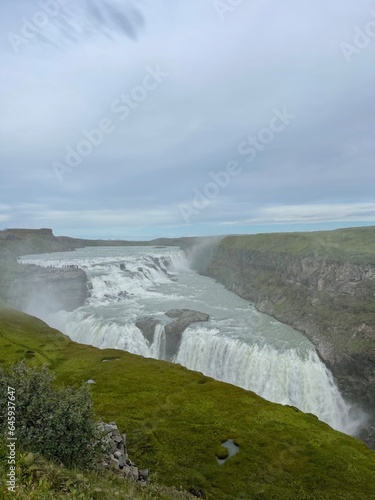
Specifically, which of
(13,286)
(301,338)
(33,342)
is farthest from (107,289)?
(301,338)

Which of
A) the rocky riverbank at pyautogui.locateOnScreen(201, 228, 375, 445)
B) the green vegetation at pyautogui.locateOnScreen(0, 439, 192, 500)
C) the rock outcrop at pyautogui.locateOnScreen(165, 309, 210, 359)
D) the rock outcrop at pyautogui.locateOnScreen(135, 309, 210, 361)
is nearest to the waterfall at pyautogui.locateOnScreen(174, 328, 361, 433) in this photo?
the rock outcrop at pyautogui.locateOnScreen(165, 309, 210, 359)

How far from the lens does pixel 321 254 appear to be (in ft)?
322

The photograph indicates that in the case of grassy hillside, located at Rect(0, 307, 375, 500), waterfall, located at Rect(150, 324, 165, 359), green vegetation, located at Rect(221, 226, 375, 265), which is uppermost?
green vegetation, located at Rect(221, 226, 375, 265)

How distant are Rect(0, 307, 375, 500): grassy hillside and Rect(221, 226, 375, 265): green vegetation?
5963cm

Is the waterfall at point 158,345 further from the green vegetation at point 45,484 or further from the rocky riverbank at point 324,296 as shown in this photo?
the green vegetation at point 45,484

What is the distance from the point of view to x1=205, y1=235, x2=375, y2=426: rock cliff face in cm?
5988

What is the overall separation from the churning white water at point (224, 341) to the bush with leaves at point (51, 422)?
42793 mm

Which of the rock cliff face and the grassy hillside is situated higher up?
the rock cliff face

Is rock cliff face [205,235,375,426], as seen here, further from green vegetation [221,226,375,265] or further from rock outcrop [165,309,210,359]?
rock outcrop [165,309,210,359]

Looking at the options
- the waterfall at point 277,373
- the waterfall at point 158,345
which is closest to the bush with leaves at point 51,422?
the waterfall at point 277,373

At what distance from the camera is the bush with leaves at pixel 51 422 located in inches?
639

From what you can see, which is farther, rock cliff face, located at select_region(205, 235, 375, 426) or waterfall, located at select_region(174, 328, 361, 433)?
rock cliff face, located at select_region(205, 235, 375, 426)

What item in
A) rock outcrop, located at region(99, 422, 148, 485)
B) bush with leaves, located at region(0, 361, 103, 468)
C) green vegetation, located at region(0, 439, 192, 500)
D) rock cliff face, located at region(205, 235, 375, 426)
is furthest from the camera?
rock cliff face, located at region(205, 235, 375, 426)

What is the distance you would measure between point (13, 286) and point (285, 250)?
280 feet
